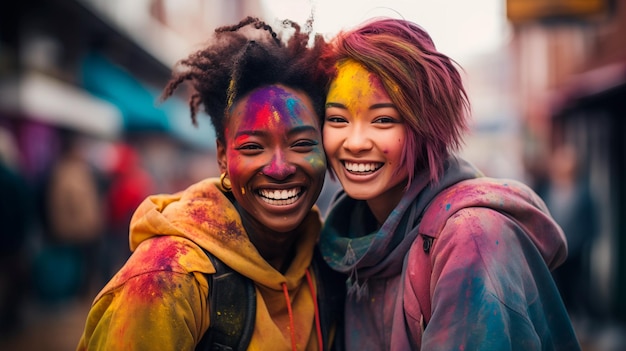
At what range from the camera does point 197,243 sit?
2.61 m

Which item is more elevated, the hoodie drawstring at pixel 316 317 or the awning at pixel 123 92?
the awning at pixel 123 92

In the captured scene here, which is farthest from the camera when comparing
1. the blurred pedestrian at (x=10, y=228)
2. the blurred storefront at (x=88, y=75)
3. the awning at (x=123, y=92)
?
the awning at (x=123, y=92)

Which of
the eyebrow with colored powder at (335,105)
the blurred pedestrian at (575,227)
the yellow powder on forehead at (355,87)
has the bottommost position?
the blurred pedestrian at (575,227)

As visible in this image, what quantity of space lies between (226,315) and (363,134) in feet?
3.02

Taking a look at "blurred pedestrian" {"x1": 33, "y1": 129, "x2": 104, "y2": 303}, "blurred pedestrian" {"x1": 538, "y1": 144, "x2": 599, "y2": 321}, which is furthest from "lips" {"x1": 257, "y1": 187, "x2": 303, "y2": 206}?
"blurred pedestrian" {"x1": 33, "y1": 129, "x2": 104, "y2": 303}

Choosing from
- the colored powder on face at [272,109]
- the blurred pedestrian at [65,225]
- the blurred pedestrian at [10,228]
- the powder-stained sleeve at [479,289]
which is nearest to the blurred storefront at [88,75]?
the blurred pedestrian at [65,225]

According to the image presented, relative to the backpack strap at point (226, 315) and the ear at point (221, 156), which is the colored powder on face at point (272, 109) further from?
the backpack strap at point (226, 315)

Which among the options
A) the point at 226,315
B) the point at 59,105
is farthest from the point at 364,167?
the point at 59,105

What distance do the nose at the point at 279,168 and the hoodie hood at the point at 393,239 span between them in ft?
1.38

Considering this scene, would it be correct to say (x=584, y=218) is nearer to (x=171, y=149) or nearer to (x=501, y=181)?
(x=501, y=181)

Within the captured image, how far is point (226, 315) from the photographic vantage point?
256 centimetres

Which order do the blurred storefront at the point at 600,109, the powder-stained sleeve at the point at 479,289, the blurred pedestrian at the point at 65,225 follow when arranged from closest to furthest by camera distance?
the powder-stained sleeve at the point at 479,289 < the blurred storefront at the point at 600,109 < the blurred pedestrian at the point at 65,225

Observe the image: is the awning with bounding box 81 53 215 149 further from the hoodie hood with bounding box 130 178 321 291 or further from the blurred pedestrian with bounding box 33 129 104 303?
the hoodie hood with bounding box 130 178 321 291

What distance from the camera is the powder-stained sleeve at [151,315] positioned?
2.35 m
